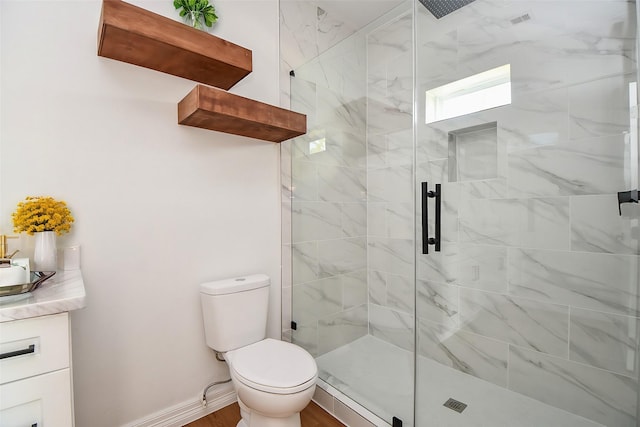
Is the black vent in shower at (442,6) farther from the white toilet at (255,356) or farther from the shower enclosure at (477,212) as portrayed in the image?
the white toilet at (255,356)

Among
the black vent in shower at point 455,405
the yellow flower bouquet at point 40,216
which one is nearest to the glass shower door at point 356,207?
the black vent in shower at point 455,405

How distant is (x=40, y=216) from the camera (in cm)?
118

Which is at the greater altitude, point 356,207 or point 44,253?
point 356,207

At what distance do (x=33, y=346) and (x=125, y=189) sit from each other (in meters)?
0.79

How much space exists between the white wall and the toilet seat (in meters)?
0.37

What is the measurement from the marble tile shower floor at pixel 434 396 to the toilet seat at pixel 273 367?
0.48 metres

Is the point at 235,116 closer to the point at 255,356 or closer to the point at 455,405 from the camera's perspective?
the point at 255,356

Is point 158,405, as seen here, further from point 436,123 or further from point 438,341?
point 436,123

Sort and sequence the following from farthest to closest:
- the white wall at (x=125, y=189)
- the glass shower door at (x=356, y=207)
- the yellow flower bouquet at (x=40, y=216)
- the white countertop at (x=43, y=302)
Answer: the glass shower door at (x=356, y=207), the white wall at (x=125, y=189), the yellow flower bouquet at (x=40, y=216), the white countertop at (x=43, y=302)

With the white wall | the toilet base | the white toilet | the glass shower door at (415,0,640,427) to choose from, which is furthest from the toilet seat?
the glass shower door at (415,0,640,427)

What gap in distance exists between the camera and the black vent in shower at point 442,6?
1664mm

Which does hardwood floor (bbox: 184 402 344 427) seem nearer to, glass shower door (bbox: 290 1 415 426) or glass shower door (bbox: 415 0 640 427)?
glass shower door (bbox: 290 1 415 426)

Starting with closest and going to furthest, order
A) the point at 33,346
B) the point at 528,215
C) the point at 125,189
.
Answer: the point at 33,346
the point at 125,189
the point at 528,215

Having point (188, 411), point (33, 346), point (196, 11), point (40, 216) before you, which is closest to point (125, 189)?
point (40, 216)
